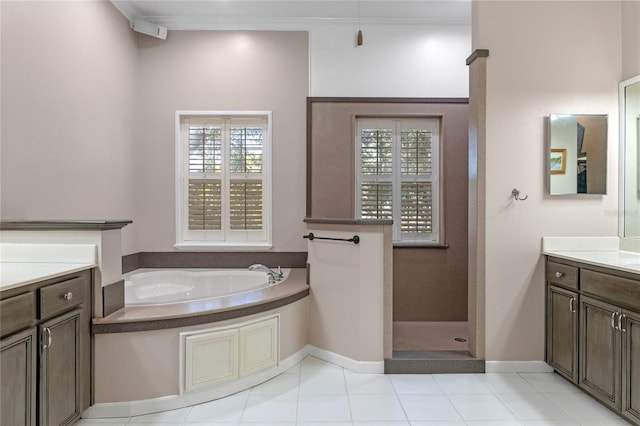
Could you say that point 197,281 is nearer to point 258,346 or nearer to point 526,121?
point 258,346

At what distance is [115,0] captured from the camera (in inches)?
135

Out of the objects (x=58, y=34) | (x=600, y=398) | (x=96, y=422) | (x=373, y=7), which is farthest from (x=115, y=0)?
(x=600, y=398)

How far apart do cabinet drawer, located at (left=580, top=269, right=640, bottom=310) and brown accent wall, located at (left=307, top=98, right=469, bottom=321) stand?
1.51 meters

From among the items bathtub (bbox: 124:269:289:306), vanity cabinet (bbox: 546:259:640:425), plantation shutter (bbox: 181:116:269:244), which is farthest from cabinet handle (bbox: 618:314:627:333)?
plantation shutter (bbox: 181:116:269:244)

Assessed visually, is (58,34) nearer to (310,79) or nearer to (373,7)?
(310,79)

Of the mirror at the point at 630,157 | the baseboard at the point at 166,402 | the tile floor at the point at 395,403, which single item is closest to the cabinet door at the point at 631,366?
the tile floor at the point at 395,403

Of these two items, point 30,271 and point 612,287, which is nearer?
point 30,271

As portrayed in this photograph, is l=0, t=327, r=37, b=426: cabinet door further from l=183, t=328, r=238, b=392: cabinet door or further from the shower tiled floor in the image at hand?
the shower tiled floor

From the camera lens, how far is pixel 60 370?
1885mm

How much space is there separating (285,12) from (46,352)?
3.42m

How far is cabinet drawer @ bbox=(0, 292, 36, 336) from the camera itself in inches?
61.1

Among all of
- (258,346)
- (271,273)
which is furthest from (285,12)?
(258,346)

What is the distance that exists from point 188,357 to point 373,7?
3425 mm

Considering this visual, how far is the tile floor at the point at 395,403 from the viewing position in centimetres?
215
